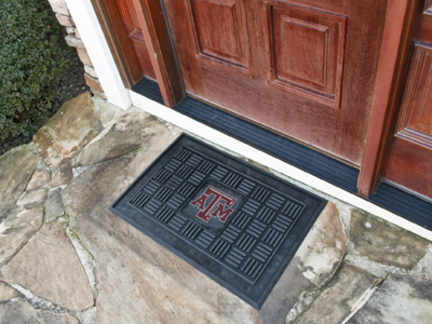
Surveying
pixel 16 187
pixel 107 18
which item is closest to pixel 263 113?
pixel 107 18

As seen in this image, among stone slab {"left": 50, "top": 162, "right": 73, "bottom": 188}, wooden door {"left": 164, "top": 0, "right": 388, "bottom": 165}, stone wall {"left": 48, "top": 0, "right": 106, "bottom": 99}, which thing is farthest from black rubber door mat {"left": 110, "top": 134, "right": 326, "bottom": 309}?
stone wall {"left": 48, "top": 0, "right": 106, "bottom": 99}

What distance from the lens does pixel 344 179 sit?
2.02 metres

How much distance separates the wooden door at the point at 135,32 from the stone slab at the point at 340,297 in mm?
1782

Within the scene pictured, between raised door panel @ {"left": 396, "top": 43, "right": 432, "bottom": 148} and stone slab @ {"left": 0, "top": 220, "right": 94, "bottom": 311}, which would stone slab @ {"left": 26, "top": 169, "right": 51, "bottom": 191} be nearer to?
stone slab @ {"left": 0, "top": 220, "right": 94, "bottom": 311}

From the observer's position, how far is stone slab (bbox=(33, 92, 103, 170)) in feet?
8.98

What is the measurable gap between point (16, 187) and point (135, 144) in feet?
2.81

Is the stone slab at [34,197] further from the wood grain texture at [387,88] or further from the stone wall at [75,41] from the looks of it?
the wood grain texture at [387,88]

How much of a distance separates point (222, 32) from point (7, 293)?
1852 mm

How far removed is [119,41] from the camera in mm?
2525

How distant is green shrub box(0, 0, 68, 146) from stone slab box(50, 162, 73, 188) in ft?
→ 1.84

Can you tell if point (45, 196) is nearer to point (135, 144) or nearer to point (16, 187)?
point (16, 187)

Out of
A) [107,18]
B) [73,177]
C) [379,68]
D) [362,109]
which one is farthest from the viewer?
[73,177]

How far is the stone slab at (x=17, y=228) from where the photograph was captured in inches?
89.6

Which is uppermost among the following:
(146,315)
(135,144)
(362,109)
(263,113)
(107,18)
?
(107,18)
